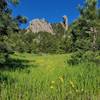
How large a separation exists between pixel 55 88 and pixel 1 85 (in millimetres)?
1191

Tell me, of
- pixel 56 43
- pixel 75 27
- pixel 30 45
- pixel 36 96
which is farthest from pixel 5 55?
pixel 56 43

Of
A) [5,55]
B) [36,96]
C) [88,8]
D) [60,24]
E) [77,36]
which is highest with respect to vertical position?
[60,24]

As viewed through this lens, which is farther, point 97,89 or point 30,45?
point 30,45

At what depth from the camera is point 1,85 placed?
754 cm

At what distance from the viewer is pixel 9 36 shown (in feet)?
68.0

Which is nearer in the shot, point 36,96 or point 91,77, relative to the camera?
point 36,96

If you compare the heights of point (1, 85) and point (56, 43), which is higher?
point (56, 43)

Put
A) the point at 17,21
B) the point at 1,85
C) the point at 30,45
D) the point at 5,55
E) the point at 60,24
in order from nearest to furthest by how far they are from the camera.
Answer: the point at 1,85, the point at 5,55, the point at 17,21, the point at 30,45, the point at 60,24

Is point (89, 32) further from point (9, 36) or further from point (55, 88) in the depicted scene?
point (55, 88)

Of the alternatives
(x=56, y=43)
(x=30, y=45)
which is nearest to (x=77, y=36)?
(x=30, y=45)

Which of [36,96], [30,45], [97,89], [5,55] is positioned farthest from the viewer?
[30,45]

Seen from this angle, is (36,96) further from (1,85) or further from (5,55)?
(5,55)

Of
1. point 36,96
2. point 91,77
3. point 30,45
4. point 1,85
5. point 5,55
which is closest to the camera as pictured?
point 36,96

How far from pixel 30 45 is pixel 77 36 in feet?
106
